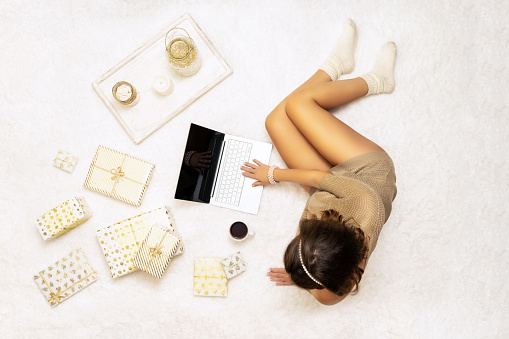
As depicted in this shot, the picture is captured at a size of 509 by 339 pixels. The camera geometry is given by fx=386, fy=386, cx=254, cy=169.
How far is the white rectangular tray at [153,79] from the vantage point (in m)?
1.63

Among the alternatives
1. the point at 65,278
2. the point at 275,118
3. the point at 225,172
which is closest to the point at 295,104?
the point at 275,118

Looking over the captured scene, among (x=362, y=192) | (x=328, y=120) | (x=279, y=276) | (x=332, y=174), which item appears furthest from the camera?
(x=279, y=276)

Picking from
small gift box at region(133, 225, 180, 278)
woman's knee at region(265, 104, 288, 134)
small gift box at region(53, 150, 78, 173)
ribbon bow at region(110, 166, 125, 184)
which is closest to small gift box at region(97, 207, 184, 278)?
small gift box at region(133, 225, 180, 278)

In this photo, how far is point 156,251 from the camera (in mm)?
1467

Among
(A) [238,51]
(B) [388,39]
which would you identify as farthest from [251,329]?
(B) [388,39]

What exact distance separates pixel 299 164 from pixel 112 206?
2.57 feet

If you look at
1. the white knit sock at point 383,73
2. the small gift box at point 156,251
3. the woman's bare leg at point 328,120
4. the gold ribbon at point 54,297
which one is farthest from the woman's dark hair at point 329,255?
the gold ribbon at point 54,297

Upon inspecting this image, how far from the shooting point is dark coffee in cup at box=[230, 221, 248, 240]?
1536 mm

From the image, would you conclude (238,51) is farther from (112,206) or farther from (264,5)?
(112,206)

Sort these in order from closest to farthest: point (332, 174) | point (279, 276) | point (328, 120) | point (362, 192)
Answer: point (362, 192) < point (332, 174) < point (328, 120) < point (279, 276)

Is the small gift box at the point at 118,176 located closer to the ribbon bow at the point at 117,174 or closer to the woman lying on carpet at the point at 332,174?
the ribbon bow at the point at 117,174

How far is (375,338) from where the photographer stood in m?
1.55

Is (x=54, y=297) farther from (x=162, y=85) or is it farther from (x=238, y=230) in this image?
(x=162, y=85)

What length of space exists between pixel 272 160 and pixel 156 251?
0.59 m
